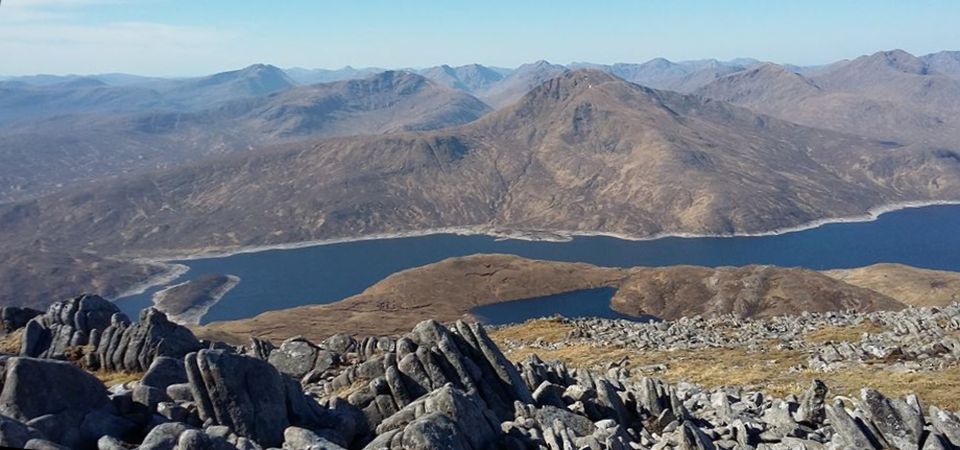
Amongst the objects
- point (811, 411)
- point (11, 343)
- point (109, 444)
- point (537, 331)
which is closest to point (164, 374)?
point (109, 444)

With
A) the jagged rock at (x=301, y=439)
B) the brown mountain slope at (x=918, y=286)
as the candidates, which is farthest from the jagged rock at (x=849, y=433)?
the brown mountain slope at (x=918, y=286)

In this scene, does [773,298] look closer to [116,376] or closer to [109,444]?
[116,376]

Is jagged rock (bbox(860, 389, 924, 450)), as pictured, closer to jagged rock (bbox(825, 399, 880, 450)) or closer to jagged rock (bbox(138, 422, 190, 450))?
jagged rock (bbox(825, 399, 880, 450))

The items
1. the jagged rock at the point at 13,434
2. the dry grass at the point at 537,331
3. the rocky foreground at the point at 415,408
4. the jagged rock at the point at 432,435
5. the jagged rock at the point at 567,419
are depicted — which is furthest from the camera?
the dry grass at the point at 537,331

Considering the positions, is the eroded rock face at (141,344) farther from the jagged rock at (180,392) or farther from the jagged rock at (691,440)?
the jagged rock at (691,440)

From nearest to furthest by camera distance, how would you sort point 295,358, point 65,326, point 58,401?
1. point 58,401
2. point 295,358
3. point 65,326

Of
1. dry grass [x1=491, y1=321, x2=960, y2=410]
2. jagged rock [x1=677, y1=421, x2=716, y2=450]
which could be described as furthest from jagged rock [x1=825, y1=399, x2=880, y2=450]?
dry grass [x1=491, y1=321, x2=960, y2=410]

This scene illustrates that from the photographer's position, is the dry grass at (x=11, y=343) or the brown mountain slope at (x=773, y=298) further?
the brown mountain slope at (x=773, y=298)
